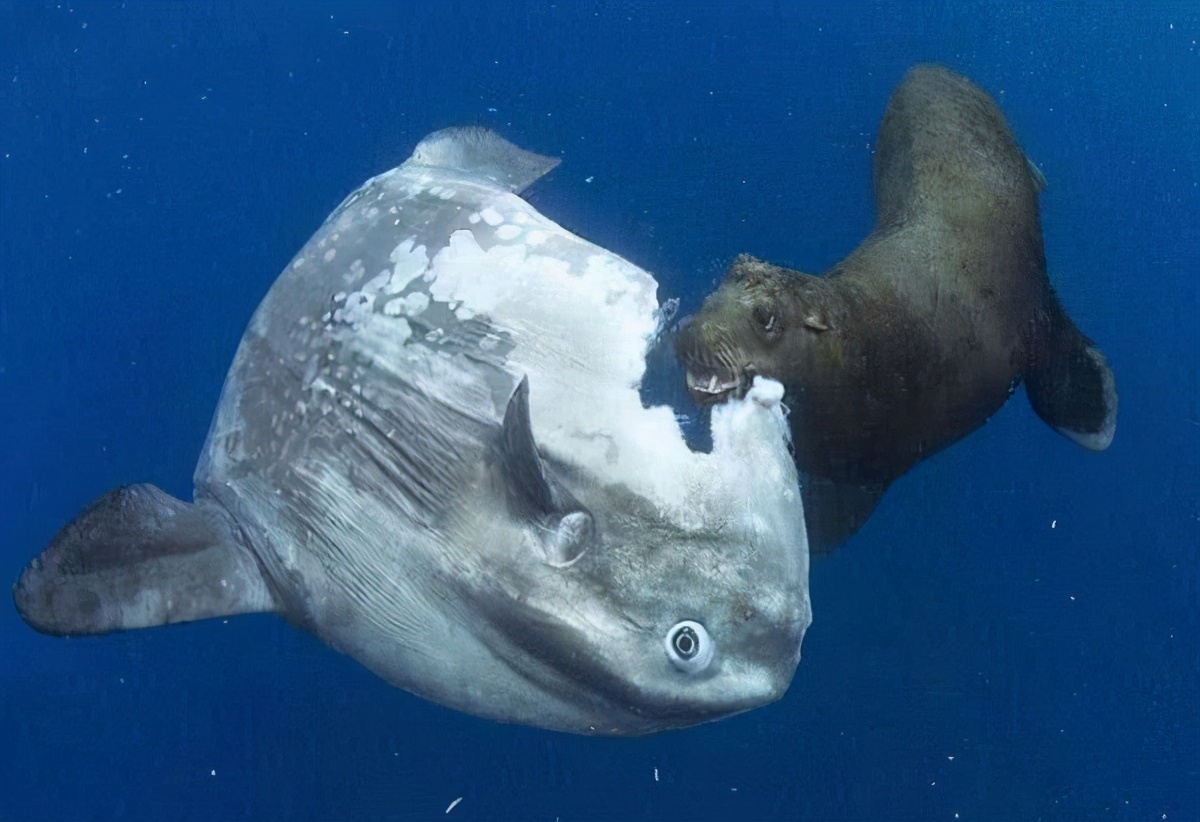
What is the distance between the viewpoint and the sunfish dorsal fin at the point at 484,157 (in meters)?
3.19

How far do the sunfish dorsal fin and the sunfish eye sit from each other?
1419mm

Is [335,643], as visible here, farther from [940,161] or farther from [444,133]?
[940,161]

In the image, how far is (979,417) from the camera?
331 cm

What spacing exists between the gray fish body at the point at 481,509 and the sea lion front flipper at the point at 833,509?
41 centimetres

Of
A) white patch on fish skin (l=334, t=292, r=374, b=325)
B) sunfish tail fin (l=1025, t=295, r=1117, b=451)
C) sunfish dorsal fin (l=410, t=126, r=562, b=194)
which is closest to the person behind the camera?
white patch on fish skin (l=334, t=292, r=374, b=325)

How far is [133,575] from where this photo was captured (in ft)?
8.07

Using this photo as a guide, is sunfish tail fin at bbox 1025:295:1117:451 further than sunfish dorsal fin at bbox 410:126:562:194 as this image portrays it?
Yes

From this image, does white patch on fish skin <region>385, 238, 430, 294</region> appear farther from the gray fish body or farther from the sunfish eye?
the sunfish eye

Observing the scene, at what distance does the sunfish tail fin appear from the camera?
134 inches

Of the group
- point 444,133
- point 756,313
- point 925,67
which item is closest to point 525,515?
point 756,313

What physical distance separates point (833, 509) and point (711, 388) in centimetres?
78

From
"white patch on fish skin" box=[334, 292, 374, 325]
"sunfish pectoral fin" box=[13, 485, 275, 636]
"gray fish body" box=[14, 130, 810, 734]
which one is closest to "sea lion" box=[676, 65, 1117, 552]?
"gray fish body" box=[14, 130, 810, 734]

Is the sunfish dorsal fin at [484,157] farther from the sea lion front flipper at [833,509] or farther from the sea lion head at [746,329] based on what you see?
the sea lion front flipper at [833,509]

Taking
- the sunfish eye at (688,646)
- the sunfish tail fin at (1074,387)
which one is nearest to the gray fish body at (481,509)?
the sunfish eye at (688,646)
